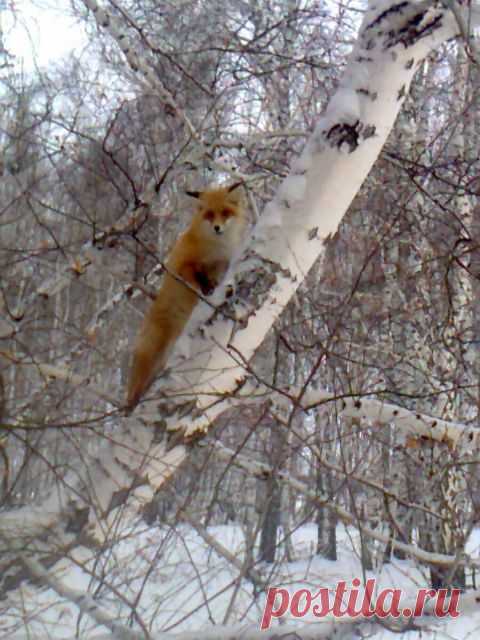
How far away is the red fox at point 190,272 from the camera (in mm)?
3637

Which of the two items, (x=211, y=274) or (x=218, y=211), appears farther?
(x=218, y=211)

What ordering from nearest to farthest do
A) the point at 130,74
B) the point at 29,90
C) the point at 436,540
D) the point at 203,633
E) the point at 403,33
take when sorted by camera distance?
the point at 203,633 → the point at 403,33 → the point at 29,90 → the point at 130,74 → the point at 436,540

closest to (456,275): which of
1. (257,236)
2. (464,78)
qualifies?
(464,78)

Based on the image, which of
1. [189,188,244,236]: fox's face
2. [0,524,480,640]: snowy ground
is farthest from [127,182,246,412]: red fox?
[0,524,480,640]: snowy ground

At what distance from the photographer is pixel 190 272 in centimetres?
429

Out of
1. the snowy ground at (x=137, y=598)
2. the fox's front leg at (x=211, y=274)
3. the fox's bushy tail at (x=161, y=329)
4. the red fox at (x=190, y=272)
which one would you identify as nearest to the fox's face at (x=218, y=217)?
the red fox at (x=190, y=272)

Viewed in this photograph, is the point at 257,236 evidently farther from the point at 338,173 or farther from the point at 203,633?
the point at 203,633

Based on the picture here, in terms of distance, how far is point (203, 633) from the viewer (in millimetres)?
2289

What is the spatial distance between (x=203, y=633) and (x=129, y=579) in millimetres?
693

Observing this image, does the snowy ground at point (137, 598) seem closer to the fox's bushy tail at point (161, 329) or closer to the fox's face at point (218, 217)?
the fox's bushy tail at point (161, 329)

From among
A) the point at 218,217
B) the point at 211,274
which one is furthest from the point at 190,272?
the point at 218,217

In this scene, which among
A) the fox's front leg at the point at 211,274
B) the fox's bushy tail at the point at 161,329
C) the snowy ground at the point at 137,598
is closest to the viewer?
the snowy ground at the point at 137,598

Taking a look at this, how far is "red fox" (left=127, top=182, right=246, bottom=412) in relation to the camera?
3637 millimetres

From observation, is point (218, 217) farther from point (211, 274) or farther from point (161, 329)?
point (161, 329)
